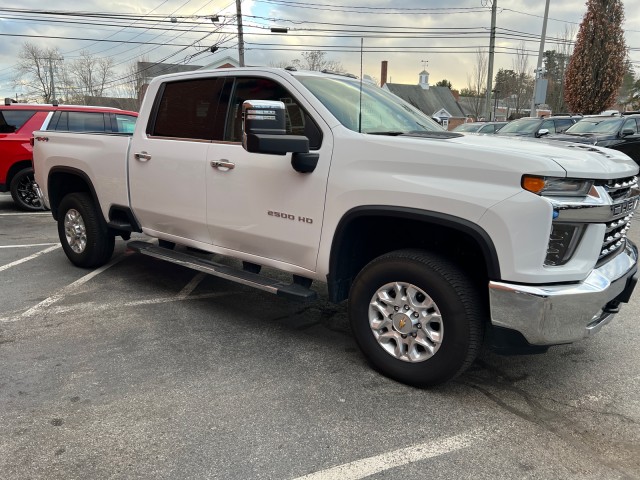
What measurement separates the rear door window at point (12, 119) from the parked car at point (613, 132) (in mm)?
11165

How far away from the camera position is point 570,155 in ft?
9.23

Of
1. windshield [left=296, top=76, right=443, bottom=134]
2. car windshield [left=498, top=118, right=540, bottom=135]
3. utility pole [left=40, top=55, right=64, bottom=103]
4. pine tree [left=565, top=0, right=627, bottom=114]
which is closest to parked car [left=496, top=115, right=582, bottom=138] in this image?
car windshield [left=498, top=118, right=540, bottom=135]

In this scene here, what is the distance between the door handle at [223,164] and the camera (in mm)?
3898

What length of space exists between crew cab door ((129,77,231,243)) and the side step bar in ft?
0.59

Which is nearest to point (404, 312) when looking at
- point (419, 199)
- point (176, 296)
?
point (419, 199)

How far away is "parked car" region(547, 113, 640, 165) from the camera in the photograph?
11.8 meters

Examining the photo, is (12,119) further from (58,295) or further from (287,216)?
(287,216)

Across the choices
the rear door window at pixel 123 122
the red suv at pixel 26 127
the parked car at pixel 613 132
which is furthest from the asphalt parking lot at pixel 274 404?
the parked car at pixel 613 132

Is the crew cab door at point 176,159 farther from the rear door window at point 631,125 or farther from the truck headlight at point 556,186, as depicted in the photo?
the rear door window at point 631,125

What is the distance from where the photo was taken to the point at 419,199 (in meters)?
2.95

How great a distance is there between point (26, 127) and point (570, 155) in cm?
934

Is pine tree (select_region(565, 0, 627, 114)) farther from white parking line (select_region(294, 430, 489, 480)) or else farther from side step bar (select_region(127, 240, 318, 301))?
white parking line (select_region(294, 430, 489, 480))

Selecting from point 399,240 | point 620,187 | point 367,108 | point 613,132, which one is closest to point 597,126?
point 613,132

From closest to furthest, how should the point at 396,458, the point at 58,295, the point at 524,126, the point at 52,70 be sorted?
the point at 396,458
the point at 58,295
the point at 524,126
the point at 52,70
